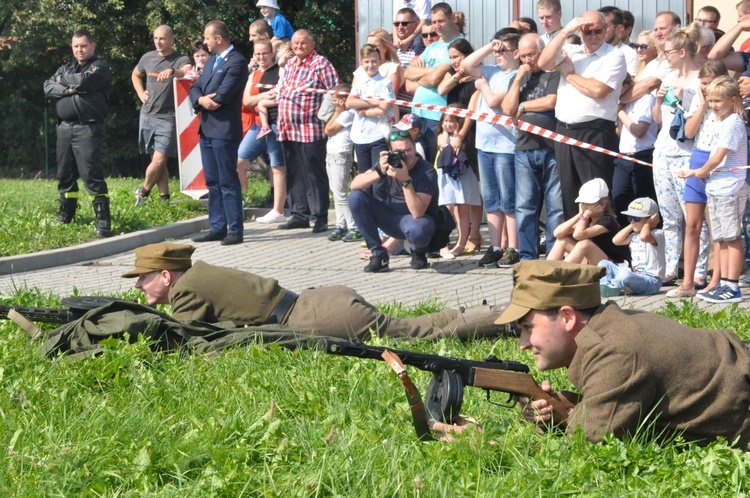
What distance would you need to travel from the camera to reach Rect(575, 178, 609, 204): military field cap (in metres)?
9.83

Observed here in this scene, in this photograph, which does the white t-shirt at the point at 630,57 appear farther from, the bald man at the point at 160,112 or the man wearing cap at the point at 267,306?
the bald man at the point at 160,112

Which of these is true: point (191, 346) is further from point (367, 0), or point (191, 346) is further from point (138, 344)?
point (367, 0)

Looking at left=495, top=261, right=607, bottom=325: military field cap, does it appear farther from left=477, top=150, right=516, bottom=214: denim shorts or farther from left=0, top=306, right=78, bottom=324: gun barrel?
left=477, top=150, right=516, bottom=214: denim shorts

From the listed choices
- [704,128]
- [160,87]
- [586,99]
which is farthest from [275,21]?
[704,128]

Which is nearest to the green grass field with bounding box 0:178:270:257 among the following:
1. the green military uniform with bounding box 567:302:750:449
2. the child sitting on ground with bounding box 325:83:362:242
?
the child sitting on ground with bounding box 325:83:362:242

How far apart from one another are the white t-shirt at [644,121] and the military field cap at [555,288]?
5.88 metres

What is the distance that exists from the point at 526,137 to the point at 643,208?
1.44 meters

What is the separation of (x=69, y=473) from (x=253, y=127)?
1034 centimetres

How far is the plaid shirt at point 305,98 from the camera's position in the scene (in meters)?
13.4

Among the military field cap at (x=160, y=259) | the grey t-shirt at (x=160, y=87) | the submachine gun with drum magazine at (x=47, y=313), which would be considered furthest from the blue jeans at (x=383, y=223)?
the grey t-shirt at (x=160, y=87)

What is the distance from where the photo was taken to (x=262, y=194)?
16.6 metres

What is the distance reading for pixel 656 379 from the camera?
181 inches

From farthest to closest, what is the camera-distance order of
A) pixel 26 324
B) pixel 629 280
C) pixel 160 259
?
pixel 629 280, pixel 160 259, pixel 26 324

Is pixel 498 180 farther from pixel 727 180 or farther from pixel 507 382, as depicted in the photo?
pixel 507 382
